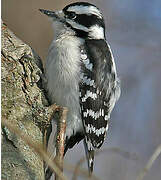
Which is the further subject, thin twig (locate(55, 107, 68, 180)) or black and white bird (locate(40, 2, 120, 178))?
black and white bird (locate(40, 2, 120, 178))

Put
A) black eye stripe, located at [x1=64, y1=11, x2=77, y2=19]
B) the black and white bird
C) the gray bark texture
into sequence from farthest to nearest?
black eye stripe, located at [x1=64, y1=11, x2=77, y2=19], the black and white bird, the gray bark texture

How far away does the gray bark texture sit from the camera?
7.29 ft

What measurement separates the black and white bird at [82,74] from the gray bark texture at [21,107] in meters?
0.17

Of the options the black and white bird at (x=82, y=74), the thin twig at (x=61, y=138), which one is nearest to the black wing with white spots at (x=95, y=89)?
the black and white bird at (x=82, y=74)

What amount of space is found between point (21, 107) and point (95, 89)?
2.53 ft

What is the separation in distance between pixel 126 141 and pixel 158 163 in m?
0.49

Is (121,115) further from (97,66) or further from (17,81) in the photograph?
(17,81)

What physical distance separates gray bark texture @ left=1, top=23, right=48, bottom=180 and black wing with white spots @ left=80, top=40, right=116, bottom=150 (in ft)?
1.05

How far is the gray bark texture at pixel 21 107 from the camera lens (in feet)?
7.29

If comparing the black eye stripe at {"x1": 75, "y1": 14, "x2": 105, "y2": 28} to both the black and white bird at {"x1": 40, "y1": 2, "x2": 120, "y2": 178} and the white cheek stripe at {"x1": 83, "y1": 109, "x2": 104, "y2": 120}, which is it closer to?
the black and white bird at {"x1": 40, "y1": 2, "x2": 120, "y2": 178}

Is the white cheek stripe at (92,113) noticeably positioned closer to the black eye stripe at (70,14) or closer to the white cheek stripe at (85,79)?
the white cheek stripe at (85,79)

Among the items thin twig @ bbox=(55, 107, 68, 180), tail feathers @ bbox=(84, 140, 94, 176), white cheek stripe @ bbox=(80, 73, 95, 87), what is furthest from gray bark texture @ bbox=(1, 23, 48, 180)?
tail feathers @ bbox=(84, 140, 94, 176)

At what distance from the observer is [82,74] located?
3.08 meters

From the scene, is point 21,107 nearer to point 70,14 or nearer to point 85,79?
point 85,79
